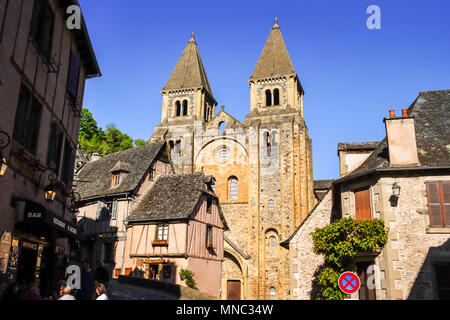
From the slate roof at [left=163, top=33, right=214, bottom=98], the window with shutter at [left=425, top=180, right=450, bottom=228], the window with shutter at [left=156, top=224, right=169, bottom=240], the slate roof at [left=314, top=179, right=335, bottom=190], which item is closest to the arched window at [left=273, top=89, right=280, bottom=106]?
the slate roof at [left=163, top=33, right=214, bottom=98]

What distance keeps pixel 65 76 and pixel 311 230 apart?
10.2 metres

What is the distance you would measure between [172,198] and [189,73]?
2366cm

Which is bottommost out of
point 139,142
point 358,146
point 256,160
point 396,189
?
point 396,189

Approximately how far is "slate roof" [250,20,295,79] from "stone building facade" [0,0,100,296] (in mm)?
28473

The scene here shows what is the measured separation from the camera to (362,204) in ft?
48.1

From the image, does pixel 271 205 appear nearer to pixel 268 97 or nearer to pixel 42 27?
pixel 268 97

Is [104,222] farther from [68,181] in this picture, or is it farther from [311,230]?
[311,230]

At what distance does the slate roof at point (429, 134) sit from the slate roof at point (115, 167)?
13508 mm

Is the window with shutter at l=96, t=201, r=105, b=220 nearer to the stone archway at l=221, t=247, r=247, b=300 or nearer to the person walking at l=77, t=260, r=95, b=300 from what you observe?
the stone archway at l=221, t=247, r=247, b=300

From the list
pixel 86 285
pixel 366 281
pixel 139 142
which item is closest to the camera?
pixel 86 285

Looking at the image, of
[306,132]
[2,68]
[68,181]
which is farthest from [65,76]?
[306,132]

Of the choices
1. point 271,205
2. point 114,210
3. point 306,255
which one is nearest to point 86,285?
point 306,255

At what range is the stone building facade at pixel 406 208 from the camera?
12.9 meters

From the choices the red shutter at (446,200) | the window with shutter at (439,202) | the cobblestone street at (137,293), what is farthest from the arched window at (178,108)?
the red shutter at (446,200)
